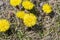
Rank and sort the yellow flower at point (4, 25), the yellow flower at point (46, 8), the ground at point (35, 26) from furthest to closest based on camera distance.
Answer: the yellow flower at point (46, 8) < the ground at point (35, 26) < the yellow flower at point (4, 25)

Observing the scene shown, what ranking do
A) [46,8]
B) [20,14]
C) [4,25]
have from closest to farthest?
[4,25] < [20,14] < [46,8]

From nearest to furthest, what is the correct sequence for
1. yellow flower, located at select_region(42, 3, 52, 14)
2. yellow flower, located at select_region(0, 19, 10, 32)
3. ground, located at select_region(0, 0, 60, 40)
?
1. yellow flower, located at select_region(0, 19, 10, 32)
2. ground, located at select_region(0, 0, 60, 40)
3. yellow flower, located at select_region(42, 3, 52, 14)

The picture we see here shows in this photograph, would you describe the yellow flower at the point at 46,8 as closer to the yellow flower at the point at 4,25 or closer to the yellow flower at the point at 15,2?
the yellow flower at the point at 15,2

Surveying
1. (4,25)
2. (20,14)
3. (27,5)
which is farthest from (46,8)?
(4,25)

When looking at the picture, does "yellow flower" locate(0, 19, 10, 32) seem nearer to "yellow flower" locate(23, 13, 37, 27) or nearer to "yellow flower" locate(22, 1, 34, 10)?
"yellow flower" locate(23, 13, 37, 27)

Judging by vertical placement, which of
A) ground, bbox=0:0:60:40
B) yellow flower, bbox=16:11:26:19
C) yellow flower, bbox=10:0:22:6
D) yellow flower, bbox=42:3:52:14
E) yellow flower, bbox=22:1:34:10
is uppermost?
yellow flower, bbox=10:0:22:6

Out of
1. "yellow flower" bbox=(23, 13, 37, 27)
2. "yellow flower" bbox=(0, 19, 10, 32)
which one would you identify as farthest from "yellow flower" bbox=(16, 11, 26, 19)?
"yellow flower" bbox=(0, 19, 10, 32)

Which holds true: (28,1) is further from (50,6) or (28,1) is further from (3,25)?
(3,25)

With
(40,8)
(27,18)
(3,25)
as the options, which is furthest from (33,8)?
(3,25)

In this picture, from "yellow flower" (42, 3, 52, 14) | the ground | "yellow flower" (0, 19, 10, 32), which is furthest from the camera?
"yellow flower" (42, 3, 52, 14)

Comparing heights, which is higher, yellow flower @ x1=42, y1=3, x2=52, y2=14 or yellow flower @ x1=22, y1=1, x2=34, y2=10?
yellow flower @ x1=22, y1=1, x2=34, y2=10

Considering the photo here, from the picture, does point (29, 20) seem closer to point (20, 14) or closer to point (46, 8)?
point (20, 14)

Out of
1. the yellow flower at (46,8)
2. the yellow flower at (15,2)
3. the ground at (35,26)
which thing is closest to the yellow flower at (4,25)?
the ground at (35,26)
